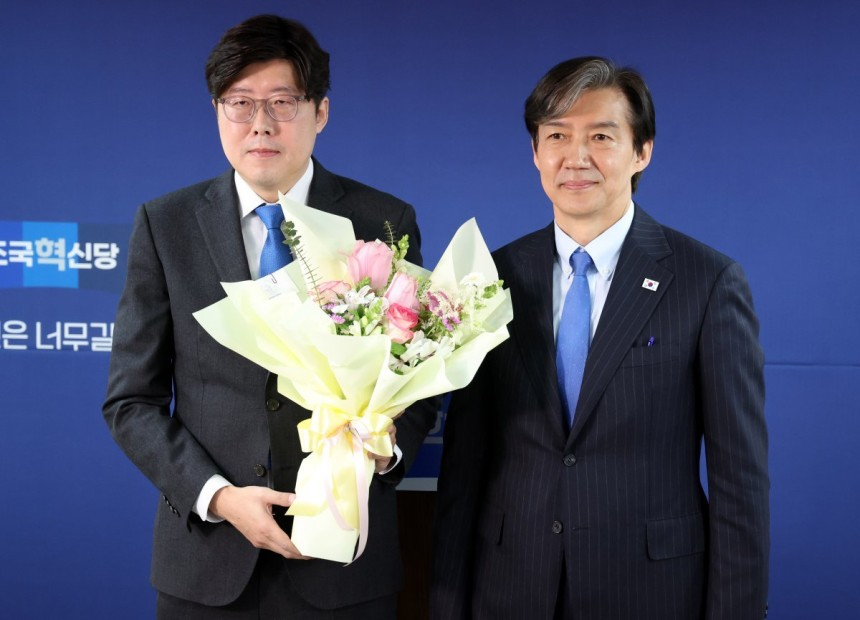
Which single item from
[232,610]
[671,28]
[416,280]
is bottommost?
[232,610]

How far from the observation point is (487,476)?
192 cm

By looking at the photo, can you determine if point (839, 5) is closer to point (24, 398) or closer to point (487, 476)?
point (487, 476)

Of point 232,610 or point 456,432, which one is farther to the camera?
point 456,432

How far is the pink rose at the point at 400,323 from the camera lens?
149 centimetres

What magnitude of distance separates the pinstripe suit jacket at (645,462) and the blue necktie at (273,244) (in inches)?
19.6

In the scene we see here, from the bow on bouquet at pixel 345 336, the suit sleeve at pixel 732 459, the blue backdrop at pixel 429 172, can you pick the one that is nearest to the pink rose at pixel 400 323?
the bow on bouquet at pixel 345 336

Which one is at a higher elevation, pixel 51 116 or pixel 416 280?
pixel 51 116

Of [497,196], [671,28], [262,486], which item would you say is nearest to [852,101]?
[671,28]

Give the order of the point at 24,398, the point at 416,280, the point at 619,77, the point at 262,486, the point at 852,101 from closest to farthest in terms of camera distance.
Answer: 1. the point at 416,280
2. the point at 262,486
3. the point at 619,77
4. the point at 852,101
5. the point at 24,398

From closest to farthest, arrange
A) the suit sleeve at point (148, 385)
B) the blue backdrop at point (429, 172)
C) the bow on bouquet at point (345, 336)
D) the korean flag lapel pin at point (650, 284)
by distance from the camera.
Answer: the bow on bouquet at point (345, 336) → the suit sleeve at point (148, 385) → the korean flag lapel pin at point (650, 284) → the blue backdrop at point (429, 172)

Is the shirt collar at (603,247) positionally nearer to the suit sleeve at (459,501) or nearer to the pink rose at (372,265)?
the suit sleeve at (459,501)

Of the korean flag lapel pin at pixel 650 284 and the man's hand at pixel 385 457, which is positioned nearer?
the man's hand at pixel 385 457

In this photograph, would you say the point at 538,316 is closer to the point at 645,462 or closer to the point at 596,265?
the point at 596,265

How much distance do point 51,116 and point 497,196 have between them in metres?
1.64
